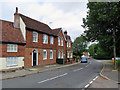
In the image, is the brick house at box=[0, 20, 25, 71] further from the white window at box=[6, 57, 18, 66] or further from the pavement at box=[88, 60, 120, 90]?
the pavement at box=[88, 60, 120, 90]

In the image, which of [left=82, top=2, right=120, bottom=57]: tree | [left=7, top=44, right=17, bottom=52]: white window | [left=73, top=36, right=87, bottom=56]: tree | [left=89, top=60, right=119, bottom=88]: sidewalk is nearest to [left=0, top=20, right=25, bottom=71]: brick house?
[left=7, top=44, right=17, bottom=52]: white window

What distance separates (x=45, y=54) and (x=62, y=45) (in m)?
7.90

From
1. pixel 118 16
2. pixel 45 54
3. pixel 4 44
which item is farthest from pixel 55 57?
pixel 118 16

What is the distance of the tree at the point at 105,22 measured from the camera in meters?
14.0

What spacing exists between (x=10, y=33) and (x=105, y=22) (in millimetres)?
14988

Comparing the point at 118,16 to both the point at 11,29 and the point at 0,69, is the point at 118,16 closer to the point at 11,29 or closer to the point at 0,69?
the point at 11,29

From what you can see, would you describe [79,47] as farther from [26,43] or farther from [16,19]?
[16,19]

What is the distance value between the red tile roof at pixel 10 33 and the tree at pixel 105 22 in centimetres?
1212

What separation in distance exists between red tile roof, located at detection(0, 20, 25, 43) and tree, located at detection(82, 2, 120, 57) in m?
12.1

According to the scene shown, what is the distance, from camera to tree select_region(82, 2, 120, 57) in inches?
551

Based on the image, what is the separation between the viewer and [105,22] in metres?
16.3

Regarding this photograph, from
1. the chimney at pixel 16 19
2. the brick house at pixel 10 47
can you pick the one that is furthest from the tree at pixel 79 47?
the brick house at pixel 10 47

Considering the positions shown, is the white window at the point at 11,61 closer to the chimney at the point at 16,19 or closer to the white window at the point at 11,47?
the white window at the point at 11,47

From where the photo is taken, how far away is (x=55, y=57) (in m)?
24.7
